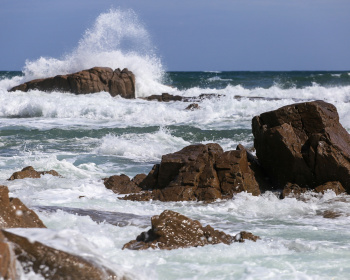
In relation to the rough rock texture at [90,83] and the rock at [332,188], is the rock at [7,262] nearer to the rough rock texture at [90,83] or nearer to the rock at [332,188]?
the rock at [332,188]

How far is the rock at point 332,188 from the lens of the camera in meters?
7.92

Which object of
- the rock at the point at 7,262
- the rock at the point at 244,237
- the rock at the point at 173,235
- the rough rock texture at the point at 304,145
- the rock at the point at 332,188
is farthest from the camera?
the rough rock texture at the point at 304,145

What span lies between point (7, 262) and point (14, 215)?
49.9 inches

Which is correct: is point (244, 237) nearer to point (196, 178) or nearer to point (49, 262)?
point (49, 262)

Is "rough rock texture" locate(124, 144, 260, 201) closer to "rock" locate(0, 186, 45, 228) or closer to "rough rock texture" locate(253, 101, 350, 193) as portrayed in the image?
"rough rock texture" locate(253, 101, 350, 193)

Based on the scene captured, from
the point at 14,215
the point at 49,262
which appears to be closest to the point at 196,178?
the point at 14,215

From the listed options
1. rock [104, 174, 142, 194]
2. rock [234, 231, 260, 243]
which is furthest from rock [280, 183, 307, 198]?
rock [234, 231, 260, 243]

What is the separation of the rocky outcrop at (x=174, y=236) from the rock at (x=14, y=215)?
0.86 m

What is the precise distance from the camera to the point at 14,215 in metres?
4.61

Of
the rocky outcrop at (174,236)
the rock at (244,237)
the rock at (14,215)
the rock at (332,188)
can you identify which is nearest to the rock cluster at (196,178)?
the rock at (332,188)

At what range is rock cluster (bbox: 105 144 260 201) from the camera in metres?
7.80

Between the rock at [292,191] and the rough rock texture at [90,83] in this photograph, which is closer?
the rock at [292,191]

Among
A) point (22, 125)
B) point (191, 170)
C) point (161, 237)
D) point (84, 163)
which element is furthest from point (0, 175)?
point (22, 125)

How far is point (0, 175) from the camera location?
931cm
